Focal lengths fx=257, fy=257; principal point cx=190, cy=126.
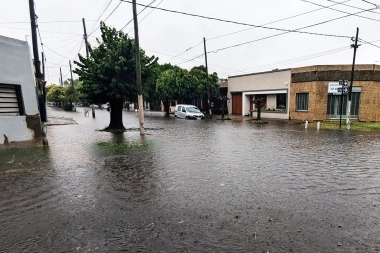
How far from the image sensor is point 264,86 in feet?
101

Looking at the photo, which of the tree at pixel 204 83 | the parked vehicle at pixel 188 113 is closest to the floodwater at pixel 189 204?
the parked vehicle at pixel 188 113

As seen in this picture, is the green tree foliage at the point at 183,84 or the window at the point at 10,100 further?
the green tree foliage at the point at 183,84

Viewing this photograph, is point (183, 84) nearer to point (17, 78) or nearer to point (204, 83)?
point (204, 83)

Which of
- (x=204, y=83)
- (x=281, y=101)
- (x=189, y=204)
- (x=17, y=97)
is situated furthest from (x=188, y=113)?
(x=189, y=204)

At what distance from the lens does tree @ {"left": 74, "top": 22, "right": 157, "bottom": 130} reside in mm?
16281

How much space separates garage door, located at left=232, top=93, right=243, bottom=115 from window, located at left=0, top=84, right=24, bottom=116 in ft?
93.4

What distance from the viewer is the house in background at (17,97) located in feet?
30.6

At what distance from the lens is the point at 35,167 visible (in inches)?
301

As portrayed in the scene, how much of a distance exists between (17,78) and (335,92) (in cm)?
2498

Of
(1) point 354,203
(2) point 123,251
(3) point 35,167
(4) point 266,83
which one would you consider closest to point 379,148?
(1) point 354,203

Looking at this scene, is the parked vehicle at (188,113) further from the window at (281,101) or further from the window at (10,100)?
the window at (10,100)

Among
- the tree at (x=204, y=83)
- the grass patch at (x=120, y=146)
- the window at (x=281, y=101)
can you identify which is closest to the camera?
the grass patch at (x=120, y=146)

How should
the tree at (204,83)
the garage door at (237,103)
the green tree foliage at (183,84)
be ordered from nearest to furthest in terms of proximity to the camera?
1. the green tree foliage at (183,84)
2. the garage door at (237,103)
3. the tree at (204,83)

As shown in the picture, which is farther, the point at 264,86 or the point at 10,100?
the point at 264,86
